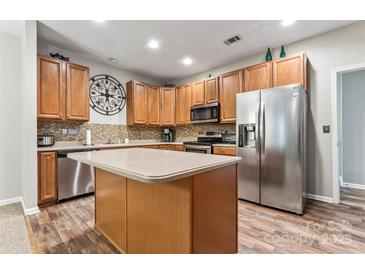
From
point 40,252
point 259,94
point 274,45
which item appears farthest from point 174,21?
point 40,252

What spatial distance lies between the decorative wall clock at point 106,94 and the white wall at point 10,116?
115 centimetres

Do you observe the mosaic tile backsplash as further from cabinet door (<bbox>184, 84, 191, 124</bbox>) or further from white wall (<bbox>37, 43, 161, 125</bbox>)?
cabinet door (<bbox>184, 84, 191, 124</bbox>)

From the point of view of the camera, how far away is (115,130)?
163 inches

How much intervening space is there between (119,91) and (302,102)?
3.66 metres

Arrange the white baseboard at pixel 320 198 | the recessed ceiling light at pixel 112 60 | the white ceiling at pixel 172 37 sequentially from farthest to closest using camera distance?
1. the recessed ceiling light at pixel 112 60
2. the white baseboard at pixel 320 198
3. the white ceiling at pixel 172 37

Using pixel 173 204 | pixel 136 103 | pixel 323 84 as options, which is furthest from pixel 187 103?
pixel 173 204

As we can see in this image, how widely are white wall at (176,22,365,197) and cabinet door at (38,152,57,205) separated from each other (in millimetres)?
4099

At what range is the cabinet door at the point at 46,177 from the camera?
2.59m

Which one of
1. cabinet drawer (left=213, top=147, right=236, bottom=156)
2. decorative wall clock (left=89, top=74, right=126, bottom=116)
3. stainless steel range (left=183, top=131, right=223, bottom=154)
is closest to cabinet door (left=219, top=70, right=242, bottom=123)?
stainless steel range (left=183, top=131, right=223, bottom=154)

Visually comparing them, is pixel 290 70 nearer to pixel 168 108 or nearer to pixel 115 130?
pixel 168 108

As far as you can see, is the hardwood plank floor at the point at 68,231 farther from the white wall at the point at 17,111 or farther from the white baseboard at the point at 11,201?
the white baseboard at the point at 11,201

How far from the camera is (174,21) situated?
2422 millimetres

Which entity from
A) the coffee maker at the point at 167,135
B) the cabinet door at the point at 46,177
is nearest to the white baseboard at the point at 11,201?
the cabinet door at the point at 46,177
